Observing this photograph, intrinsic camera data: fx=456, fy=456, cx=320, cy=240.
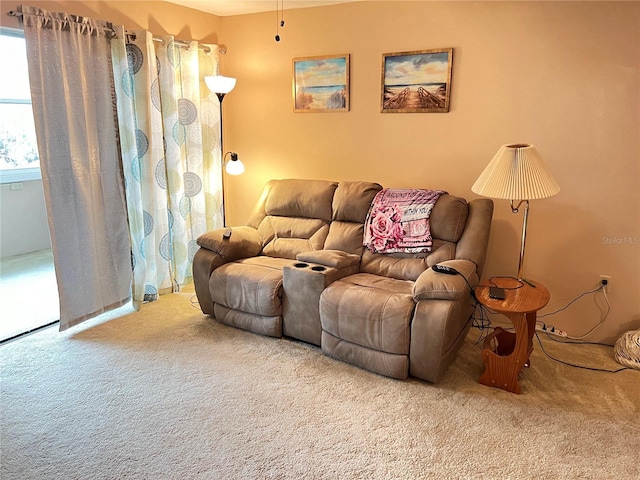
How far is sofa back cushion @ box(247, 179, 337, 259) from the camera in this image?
138 inches

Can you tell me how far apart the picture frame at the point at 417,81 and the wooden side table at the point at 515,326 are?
1422 mm

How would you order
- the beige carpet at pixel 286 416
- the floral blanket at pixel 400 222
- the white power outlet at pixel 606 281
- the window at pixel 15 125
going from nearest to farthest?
the beige carpet at pixel 286 416, the white power outlet at pixel 606 281, the floral blanket at pixel 400 222, the window at pixel 15 125

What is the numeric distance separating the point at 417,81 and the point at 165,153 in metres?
2.07

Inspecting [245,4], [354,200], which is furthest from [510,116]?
[245,4]

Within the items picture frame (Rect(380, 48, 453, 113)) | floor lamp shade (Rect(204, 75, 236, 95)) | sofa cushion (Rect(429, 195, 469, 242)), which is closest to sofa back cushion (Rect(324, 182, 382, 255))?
sofa cushion (Rect(429, 195, 469, 242))

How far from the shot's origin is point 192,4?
3.75 metres

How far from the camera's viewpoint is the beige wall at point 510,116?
2791 mm

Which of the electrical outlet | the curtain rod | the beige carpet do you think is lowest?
the beige carpet

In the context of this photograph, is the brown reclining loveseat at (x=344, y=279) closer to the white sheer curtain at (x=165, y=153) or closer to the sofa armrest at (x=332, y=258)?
the sofa armrest at (x=332, y=258)

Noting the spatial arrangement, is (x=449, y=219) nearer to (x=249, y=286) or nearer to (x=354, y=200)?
(x=354, y=200)

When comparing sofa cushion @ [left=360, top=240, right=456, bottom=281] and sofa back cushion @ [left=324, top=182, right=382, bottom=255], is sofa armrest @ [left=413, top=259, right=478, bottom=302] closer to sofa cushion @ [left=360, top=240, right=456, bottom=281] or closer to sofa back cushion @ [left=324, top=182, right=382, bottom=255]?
sofa cushion @ [left=360, top=240, right=456, bottom=281]

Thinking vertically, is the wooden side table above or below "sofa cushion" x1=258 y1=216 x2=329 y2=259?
below

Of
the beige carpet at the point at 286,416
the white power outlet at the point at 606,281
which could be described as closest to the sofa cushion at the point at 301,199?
the beige carpet at the point at 286,416

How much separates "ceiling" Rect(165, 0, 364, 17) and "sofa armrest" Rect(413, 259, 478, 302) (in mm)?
2273
